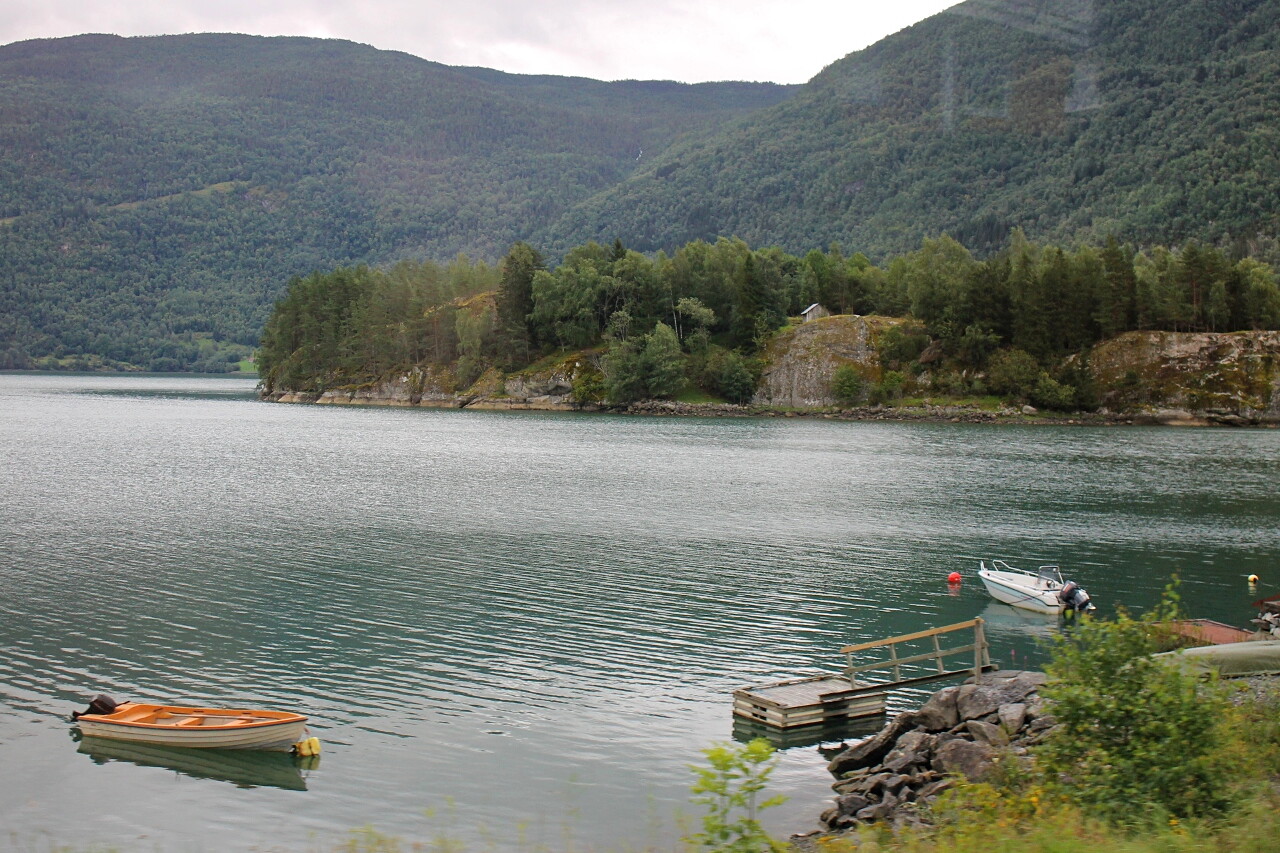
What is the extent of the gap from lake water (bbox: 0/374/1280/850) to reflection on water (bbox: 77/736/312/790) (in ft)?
0.31

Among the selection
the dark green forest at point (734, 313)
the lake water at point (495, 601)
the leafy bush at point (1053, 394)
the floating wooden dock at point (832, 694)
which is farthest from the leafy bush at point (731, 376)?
the floating wooden dock at point (832, 694)

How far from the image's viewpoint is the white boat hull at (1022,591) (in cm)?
3878

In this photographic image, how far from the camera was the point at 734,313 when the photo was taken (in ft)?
522

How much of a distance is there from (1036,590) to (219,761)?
28391 mm

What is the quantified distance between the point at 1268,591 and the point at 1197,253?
113147 millimetres

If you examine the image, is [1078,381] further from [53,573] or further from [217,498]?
[53,573]

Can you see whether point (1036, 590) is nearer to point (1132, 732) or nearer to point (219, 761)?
point (1132, 732)

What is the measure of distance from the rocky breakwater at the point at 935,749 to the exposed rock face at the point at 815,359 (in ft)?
410

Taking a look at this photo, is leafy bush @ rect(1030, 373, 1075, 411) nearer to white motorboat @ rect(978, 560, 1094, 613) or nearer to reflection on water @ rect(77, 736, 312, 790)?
white motorboat @ rect(978, 560, 1094, 613)

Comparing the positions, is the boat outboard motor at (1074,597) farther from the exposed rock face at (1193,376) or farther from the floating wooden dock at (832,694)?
the exposed rock face at (1193,376)

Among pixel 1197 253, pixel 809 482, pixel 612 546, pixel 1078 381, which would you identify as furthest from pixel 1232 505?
pixel 1197 253

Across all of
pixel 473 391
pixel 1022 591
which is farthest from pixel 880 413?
pixel 1022 591

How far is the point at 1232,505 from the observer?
64.8 metres

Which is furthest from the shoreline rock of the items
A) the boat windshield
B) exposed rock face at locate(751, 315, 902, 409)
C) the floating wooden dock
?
the floating wooden dock
